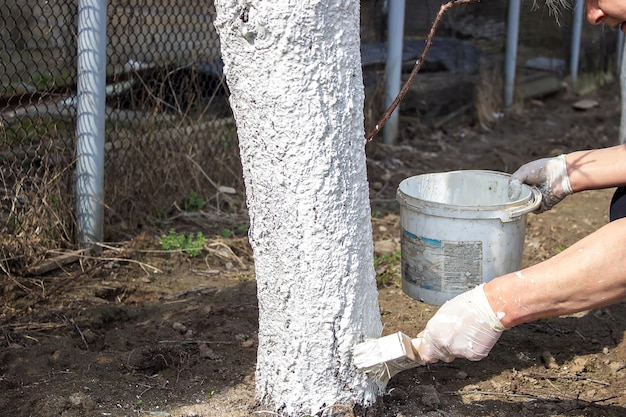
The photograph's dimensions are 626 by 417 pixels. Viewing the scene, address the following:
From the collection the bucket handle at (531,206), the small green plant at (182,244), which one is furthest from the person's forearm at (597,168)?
the small green plant at (182,244)

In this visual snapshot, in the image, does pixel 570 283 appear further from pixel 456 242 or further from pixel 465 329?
pixel 456 242

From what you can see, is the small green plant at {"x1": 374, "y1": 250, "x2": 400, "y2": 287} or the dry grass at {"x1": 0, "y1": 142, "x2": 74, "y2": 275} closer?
the dry grass at {"x1": 0, "y1": 142, "x2": 74, "y2": 275}

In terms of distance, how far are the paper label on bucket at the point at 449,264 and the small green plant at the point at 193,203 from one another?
186 centimetres

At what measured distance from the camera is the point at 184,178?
4.41 meters

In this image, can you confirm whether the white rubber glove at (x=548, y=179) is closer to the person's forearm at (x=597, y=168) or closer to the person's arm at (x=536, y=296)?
the person's forearm at (x=597, y=168)

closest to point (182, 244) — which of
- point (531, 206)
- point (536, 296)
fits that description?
point (531, 206)

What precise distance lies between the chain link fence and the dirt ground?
7.5 inches

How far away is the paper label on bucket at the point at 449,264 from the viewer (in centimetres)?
276

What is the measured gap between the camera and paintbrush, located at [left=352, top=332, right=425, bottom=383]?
219 centimetres

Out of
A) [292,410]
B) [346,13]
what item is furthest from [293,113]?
[292,410]

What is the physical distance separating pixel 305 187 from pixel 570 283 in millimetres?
746

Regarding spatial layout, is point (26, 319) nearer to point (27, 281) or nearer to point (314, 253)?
point (27, 281)

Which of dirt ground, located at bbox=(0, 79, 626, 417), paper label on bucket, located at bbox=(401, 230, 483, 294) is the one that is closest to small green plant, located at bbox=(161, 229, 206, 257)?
dirt ground, located at bbox=(0, 79, 626, 417)

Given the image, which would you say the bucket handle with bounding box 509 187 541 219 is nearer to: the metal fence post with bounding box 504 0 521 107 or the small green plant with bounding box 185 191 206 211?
the small green plant with bounding box 185 191 206 211
